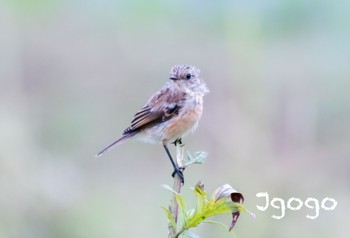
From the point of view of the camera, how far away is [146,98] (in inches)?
424

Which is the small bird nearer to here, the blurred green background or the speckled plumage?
the speckled plumage

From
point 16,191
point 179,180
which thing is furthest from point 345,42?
point 179,180

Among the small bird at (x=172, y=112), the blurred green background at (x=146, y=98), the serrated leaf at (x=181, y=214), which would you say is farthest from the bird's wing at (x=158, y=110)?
the serrated leaf at (x=181, y=214)

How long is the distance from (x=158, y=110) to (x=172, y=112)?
11 centimetres

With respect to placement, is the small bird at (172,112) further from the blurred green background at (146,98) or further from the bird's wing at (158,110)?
the blurred green background at (146,98)

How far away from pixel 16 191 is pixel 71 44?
10.8 meters

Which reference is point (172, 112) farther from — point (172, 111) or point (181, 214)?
point (181, 214)

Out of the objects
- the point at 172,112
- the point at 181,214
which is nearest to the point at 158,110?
the point at 172,112

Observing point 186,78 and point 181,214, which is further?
point 186,78

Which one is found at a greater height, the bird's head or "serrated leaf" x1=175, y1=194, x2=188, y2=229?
the bird's head

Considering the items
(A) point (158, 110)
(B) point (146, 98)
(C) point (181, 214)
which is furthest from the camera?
(B) point (146, 98)

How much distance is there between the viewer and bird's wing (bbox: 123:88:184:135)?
4.70m

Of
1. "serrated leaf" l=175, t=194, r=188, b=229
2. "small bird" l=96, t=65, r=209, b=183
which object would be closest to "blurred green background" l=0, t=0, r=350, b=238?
"small bird" l=96, t=65, r=209, b=183

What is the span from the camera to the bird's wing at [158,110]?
15.4 ft
